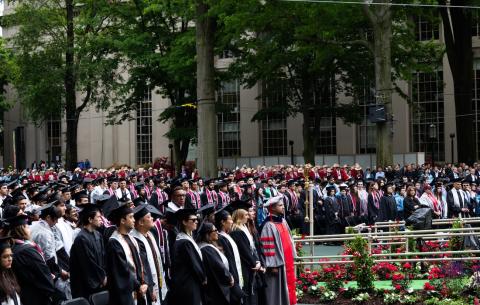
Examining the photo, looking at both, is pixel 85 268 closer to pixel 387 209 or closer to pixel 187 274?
pixel 187 274

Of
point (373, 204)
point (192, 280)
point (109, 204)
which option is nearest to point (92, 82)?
point (373, 204)

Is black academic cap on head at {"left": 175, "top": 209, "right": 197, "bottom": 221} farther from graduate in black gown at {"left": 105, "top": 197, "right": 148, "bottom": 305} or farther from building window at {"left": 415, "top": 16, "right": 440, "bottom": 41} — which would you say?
building window at {"left": 415, "top": 16, "right": 440, "bottom": 41}

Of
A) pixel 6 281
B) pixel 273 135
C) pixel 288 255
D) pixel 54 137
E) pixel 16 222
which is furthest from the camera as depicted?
pixel 54 137

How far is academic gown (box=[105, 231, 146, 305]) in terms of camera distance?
903 cm

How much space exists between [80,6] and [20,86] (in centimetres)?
609

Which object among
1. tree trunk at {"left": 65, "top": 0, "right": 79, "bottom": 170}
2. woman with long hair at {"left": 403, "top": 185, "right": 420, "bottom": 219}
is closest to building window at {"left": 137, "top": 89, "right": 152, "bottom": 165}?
tree trunk at {"left": 65, "top": 0, "right": 79, "bottom": 170}

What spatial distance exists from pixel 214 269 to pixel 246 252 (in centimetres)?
105

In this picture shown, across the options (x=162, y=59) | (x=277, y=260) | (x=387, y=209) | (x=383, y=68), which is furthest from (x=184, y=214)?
(x=162, y=59)

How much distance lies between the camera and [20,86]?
46.3 meters

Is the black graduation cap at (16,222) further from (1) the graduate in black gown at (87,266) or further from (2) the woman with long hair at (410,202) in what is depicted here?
(2) the woman with long hair at (410,202)

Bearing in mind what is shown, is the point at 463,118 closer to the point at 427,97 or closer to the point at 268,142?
the point at 427,97

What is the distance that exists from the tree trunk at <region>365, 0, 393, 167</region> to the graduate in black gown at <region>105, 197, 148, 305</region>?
21.4 meters

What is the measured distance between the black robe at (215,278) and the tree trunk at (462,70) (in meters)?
31.8

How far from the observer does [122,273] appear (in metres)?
9.12
